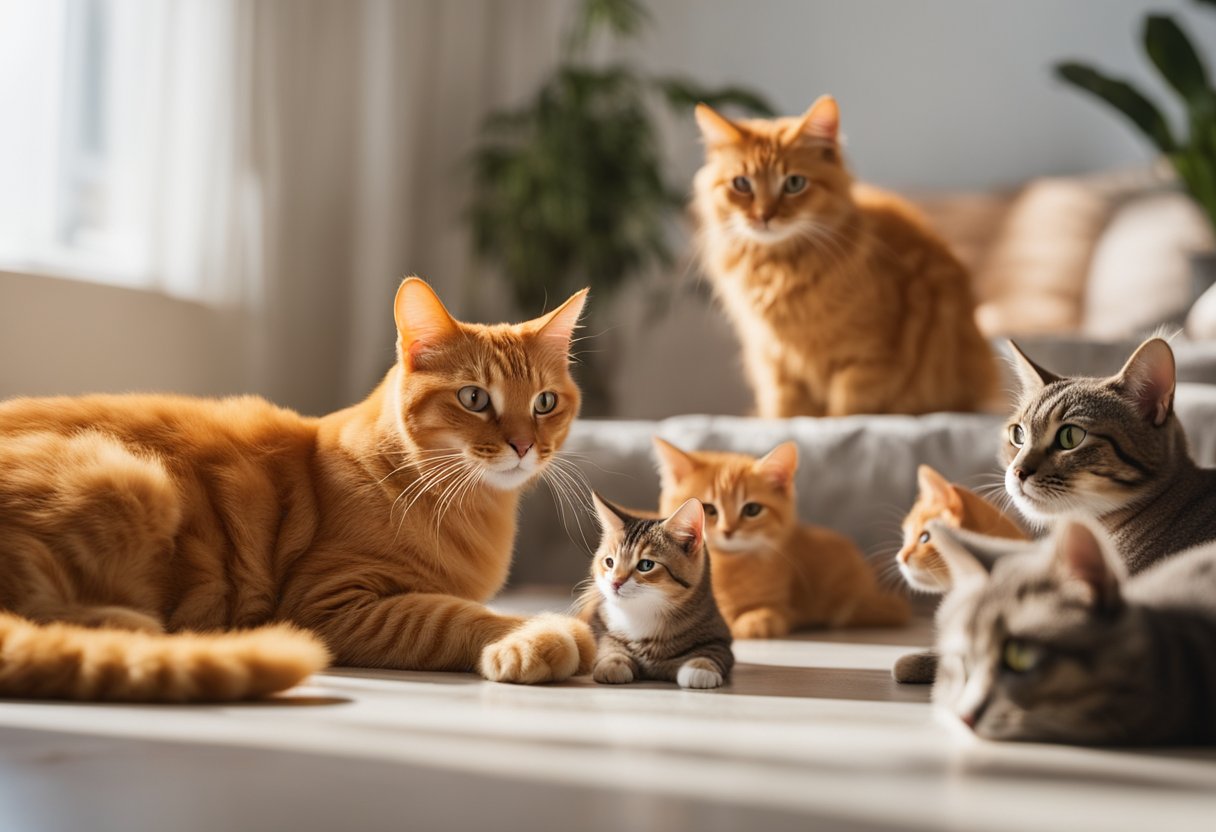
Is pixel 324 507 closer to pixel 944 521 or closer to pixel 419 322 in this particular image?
pixel 419 322

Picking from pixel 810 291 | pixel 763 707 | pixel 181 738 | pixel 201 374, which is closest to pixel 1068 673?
pixel 763 707

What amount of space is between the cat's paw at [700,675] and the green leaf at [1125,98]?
3.02 metres

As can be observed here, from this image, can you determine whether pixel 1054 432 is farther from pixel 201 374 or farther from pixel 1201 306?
pixel 201 374

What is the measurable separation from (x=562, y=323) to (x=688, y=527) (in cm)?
39

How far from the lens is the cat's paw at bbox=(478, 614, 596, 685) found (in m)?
1.52

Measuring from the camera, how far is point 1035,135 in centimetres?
470

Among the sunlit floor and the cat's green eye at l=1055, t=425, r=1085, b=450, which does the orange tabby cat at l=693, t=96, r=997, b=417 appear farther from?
the sunlit floor

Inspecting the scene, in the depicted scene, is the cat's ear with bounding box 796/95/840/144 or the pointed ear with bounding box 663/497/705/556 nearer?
the pointed ear with bounding box 663/497/705/556

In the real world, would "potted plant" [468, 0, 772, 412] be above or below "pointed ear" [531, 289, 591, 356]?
above

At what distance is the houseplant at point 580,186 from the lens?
4.02m

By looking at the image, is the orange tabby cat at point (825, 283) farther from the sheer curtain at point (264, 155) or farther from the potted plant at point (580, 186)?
the sheer curtain at point (264, 155)

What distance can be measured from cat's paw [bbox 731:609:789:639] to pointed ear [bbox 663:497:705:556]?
21.3 inches

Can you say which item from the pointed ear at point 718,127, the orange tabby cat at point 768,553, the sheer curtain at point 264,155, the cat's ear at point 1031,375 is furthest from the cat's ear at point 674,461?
the sheer curtain at point 264,155

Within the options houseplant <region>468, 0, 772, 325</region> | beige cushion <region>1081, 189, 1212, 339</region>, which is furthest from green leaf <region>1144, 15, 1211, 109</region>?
houseplant <region>468, 0, 772, 325</region>
